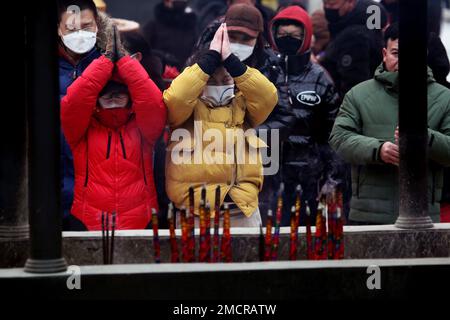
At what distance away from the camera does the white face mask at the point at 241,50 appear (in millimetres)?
8484

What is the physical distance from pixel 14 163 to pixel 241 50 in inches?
86.6

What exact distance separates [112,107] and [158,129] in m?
0.34

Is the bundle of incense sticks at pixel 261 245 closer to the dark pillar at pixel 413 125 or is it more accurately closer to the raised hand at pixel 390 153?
the dark pillar at pixel 413 125

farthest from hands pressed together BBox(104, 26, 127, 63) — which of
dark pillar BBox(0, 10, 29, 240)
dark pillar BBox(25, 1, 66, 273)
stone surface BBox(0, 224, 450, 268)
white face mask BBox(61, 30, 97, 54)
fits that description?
dark pillar BBox(25, 1, 66, 273)

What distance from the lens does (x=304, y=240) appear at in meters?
6.97

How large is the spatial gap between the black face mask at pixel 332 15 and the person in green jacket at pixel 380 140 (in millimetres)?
2219

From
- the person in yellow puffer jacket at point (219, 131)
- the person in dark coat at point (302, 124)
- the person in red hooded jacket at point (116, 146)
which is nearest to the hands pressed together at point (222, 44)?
the person in yellow puffer jacket at point (219, 131)

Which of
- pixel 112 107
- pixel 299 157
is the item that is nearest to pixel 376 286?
pixel 112 107

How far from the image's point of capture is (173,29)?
514 inches

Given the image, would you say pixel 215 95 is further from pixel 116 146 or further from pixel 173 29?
pixel 173 29

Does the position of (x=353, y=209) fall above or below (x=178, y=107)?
below

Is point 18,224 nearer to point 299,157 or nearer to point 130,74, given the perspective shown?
point 130,74
